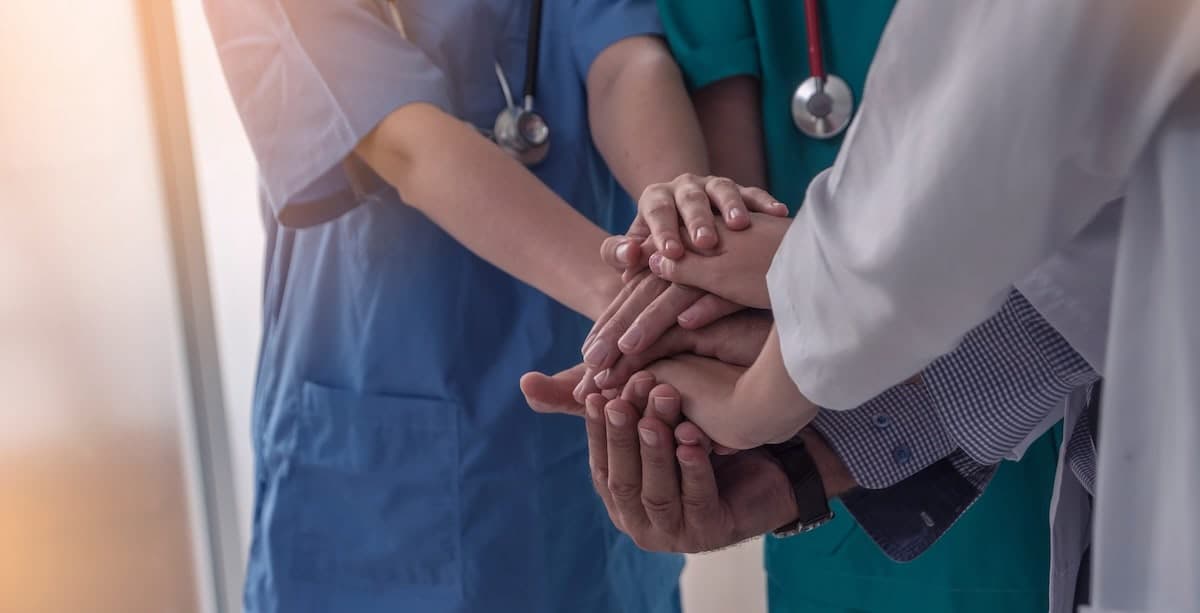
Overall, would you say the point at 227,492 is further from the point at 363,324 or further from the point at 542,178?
the point at 542,178

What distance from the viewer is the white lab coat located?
0.39 metres

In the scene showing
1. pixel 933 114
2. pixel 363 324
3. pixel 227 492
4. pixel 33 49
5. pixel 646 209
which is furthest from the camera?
pixel 227 492

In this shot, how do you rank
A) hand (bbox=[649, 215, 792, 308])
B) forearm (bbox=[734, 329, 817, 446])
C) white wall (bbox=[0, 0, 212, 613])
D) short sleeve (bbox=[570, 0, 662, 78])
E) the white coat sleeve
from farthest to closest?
white wall (bbox=[0, 0, 212, 613]) → short sleeve (bbox=[570, 0, 662, 78]) → hand (bbox=[649, 215, 792, 308]) → forearm (bbox=[734, 329, 817, 446]) → the white coat sleeve

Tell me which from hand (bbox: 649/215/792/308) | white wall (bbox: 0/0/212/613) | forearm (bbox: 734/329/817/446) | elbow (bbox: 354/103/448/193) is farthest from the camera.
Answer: white wall (bbox: 0/0/212/613)

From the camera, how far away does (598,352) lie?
81 cm

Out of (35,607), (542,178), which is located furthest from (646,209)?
(35,607)

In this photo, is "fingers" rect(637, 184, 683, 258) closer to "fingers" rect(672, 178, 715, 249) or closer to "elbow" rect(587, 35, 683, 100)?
"fingers" rect(672, 178, 715, 249)

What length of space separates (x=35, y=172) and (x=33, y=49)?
17 cm

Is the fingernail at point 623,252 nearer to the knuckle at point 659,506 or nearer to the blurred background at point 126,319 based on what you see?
the knuckle at point 659,506

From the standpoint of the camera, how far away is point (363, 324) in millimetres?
985

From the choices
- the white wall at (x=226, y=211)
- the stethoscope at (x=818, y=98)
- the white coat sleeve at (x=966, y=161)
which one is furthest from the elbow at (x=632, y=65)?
the white wall at (x=226, y=211)

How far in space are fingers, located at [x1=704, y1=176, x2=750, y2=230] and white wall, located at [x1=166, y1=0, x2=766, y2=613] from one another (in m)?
0.96

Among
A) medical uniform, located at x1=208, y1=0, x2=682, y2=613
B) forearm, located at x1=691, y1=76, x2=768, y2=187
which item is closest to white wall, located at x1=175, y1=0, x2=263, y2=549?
medical uniform, located at x1=208, y1=0, x2=682, y2=613

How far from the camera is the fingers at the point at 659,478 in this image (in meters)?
0.77
